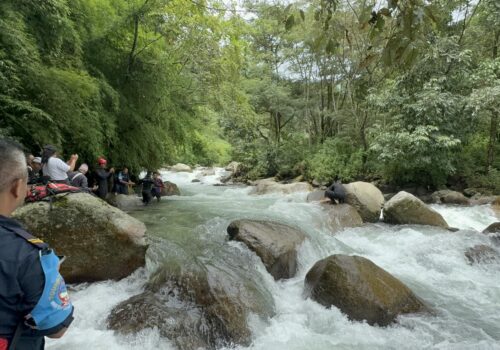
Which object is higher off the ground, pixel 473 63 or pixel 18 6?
pixel 473 63

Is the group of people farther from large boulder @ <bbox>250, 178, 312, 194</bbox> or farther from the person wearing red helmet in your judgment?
large boulder @ <bbox>250, 178, 312, 194</bbox>

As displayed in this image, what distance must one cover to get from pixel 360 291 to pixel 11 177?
441cm

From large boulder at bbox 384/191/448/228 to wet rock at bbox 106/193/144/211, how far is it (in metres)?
7.42

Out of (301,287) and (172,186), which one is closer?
(301,287)

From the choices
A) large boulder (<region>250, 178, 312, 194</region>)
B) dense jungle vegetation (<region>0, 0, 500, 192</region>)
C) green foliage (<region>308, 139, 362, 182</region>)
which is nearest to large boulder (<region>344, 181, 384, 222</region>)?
dense jungle vegetation (<region>0, 0, 500, 192</region>)

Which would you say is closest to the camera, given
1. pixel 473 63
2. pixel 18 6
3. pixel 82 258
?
pixel 82 258

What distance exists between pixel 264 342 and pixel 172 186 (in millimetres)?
11494

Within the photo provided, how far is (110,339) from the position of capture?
148 inches

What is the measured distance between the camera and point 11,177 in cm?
134

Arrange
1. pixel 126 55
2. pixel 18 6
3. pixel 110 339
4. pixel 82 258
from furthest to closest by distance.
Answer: pixel 126 55, pixel 18 6, pixel 82 258, pixel 110 339

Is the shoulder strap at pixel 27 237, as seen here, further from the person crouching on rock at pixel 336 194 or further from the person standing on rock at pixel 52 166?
the person crouching on rock at pixel 336 194

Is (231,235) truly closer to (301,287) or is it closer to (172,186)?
(301,287)

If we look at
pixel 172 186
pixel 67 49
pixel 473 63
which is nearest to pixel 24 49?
pixel 67 49

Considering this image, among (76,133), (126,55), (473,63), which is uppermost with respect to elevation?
(473,63)
